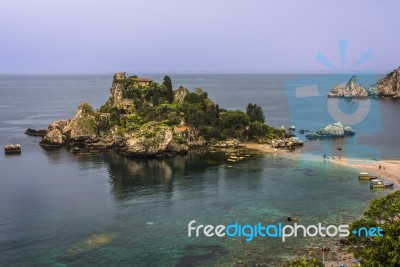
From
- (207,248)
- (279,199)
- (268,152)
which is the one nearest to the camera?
(207,248)

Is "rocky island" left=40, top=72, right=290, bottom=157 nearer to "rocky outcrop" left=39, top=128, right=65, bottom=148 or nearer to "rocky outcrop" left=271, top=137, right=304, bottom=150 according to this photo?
"rocky outcrop" left=39, top=128, right=65, bottom=148

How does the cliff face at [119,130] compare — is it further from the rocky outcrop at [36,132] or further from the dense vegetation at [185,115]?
the rocky outcrop at [36,132]

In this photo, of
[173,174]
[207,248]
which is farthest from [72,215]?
[173,174]

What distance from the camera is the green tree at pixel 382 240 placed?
144 ft

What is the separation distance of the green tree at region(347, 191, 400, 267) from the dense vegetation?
289 feet

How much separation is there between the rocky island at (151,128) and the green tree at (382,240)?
8242cm

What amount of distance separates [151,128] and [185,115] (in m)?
18.4

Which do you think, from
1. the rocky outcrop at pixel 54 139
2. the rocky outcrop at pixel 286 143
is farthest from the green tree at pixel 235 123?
the rocky outcrop at pixel 54 139

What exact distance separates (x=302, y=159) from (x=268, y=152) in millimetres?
12073

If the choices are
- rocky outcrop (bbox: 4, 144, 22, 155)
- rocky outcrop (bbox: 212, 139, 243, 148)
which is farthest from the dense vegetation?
rocky outcrop (bbox: 4, 144, 22, 155)

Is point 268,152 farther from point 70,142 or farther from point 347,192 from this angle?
point 70,142

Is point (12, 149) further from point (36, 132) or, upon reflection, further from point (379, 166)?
point (379, 166)

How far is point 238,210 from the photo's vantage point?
83.6 m

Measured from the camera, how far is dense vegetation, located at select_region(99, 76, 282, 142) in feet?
469
